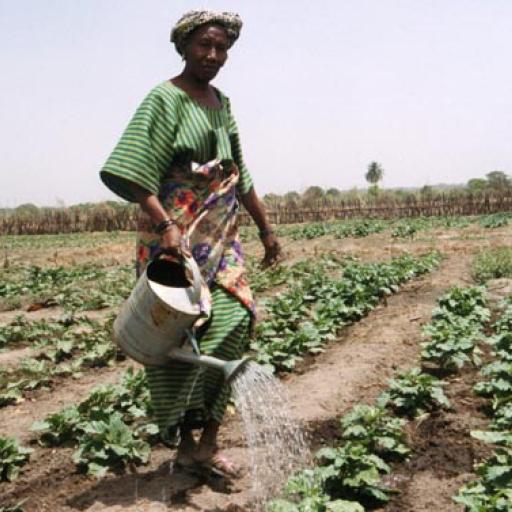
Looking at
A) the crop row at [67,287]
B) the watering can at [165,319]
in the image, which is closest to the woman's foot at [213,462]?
the watering can at [165,319]

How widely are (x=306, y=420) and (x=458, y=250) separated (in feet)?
33.9

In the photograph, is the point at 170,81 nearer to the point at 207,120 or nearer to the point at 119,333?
the point at 207,120

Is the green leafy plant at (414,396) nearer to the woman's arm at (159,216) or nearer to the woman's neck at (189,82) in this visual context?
the woman's arm at (159,216)

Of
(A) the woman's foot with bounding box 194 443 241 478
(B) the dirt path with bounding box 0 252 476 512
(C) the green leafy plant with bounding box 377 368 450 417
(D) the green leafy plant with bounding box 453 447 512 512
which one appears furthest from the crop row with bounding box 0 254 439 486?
(D) the green leafy plant with bounding box 453 447 512 512

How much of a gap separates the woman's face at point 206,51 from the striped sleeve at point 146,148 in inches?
8.1

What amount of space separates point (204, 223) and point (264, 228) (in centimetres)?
62

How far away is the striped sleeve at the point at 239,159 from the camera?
134 inches

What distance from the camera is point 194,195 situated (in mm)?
3062

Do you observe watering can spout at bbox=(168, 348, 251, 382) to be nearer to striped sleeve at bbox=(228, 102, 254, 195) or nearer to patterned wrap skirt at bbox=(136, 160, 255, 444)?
patterned wrap skirt at bbox=(136, 160, 255, 444)

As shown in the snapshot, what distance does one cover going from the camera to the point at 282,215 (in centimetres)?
3400

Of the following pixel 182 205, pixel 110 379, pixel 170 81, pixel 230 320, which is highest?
pixel 170 81

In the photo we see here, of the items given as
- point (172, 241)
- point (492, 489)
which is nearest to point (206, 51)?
point (172, 241)

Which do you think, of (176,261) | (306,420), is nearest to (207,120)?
(176,261)

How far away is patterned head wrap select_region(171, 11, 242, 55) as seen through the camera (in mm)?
2988
